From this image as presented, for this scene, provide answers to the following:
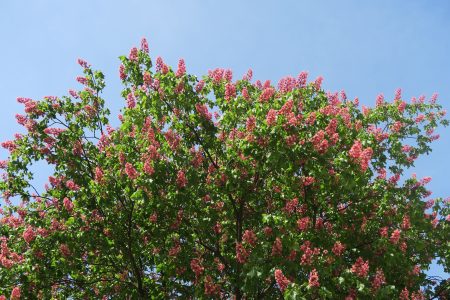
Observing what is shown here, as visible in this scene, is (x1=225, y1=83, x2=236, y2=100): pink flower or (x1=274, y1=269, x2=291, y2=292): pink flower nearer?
(x1=274, y1=269, x2=291, y2=292): pink flower

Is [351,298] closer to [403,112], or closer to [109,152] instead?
[109,152]

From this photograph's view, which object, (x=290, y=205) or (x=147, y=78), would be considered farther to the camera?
(x=147, y=78)

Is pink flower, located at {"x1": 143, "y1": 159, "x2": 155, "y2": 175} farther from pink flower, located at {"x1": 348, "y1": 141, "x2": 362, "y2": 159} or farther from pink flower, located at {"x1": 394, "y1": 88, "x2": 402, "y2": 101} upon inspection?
pink flower, located at {"x1": 394, "y1": 88, "x2": 402, "y2": 101}

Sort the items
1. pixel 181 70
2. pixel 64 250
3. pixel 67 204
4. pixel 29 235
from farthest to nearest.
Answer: pixel 181 70 → pixel 67 204 → pixel 29 235 → pixel 64 250

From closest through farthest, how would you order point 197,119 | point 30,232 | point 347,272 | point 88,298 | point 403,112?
point 347,272 < point 30,232 < point 197,119 < point 88,298 < point 403,112

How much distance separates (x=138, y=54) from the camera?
42.1ft

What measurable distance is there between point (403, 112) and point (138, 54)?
8.63m

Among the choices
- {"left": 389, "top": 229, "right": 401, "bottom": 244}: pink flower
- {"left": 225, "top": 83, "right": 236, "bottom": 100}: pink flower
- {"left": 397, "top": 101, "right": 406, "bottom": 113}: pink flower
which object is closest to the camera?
{"left": 389, "top": 229, "right": 401, "bottom": 244}: pink flower

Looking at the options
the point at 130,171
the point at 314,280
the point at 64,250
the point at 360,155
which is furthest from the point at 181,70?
the point at 314,280

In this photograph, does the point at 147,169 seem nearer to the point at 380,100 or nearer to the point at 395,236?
the point at 395,236

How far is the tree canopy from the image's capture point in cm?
1005

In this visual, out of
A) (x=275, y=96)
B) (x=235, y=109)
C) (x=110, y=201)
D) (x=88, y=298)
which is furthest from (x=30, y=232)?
(x=275, y=96)

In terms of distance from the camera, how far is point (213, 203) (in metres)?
12.1

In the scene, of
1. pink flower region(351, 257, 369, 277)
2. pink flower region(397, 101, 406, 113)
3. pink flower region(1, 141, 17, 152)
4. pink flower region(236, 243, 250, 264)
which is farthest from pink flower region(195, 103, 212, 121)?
pink flower region(397, 101, 406, 113)
